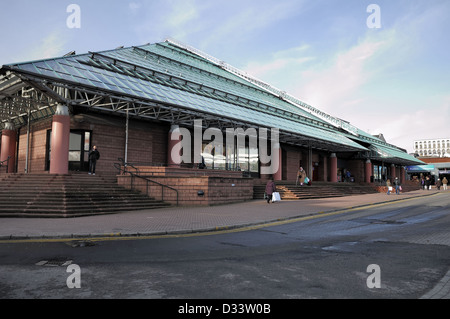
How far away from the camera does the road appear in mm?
4156

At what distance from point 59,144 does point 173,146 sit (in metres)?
7.80

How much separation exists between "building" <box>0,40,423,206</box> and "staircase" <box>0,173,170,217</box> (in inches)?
54.6

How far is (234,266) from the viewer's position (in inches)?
214

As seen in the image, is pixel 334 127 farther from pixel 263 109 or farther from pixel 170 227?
pixel 170 227

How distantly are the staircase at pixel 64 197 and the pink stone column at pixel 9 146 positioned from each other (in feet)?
27.4

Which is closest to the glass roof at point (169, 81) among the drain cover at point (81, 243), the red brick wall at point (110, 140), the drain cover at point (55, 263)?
the red brick wall at point (110, 140)

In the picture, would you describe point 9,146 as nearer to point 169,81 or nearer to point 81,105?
point 81,105

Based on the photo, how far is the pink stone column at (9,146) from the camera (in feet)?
78.6

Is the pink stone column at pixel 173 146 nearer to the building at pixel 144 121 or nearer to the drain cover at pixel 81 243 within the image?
the building at pixel 144 121

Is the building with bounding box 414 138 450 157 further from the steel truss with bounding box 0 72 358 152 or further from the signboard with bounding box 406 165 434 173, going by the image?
the steel truss with bounding box 0 72 358 152

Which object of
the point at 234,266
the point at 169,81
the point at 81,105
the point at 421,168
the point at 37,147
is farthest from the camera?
the point at 421,168

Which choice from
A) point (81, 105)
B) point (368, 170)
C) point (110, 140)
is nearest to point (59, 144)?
point (81, 105)
